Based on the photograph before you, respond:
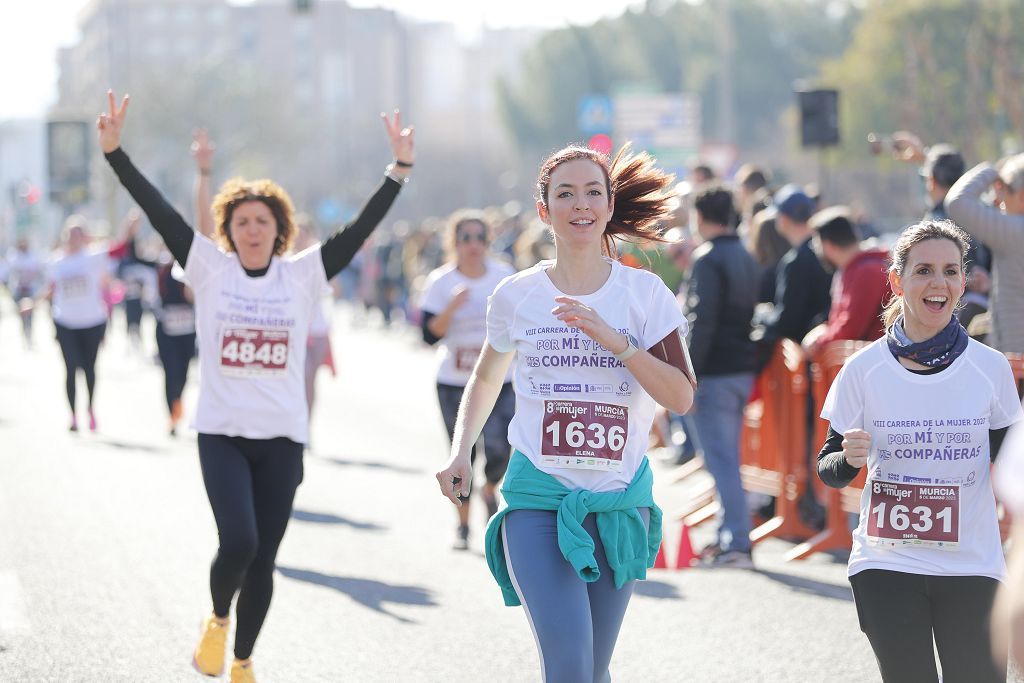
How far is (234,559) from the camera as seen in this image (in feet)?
20.0

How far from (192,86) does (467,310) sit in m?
78.5

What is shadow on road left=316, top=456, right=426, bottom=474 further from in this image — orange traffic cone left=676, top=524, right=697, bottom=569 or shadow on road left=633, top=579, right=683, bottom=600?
shadow on road left=633, top=579, right=683, bottom=600

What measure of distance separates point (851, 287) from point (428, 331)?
92.1 inches

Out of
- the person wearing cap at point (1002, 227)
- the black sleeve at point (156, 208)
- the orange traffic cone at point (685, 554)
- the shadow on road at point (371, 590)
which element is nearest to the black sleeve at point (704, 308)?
the orange traffic cone at point (685, 554)

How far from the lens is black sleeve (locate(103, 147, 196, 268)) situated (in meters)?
6.41

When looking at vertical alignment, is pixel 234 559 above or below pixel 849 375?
below

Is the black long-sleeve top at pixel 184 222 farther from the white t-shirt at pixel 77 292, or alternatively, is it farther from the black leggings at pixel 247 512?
the white t-shirt at pixel 77 292

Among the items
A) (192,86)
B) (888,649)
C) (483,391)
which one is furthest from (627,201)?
(192,86)

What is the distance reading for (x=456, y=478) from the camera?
15.7 feet

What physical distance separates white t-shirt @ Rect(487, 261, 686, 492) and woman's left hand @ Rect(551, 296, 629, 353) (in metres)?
0.18

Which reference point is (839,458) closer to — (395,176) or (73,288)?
(395,176)

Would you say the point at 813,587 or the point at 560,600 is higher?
the point at 560,600

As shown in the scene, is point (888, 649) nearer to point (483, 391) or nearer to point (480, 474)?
point (483, 391)

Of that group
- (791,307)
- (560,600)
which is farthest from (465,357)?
(560,600)
